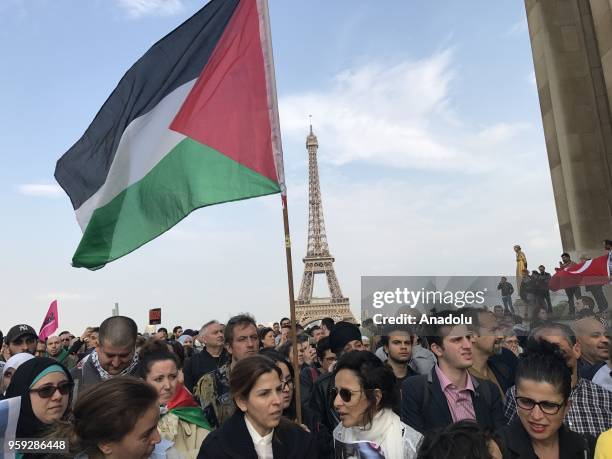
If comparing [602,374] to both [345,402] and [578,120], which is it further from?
[578,120]

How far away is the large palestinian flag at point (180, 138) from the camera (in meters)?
5.27

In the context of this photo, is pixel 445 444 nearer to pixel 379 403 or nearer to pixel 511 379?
pixel 379 403

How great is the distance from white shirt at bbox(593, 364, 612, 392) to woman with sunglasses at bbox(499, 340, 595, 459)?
128 cm

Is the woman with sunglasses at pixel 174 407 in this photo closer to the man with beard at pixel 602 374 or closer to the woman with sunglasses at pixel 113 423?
the woman with sunglasses at pixel 113 423

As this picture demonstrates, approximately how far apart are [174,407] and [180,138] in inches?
99.5

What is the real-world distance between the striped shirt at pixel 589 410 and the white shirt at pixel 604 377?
19.7 inches

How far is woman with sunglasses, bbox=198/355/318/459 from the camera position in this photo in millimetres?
3391

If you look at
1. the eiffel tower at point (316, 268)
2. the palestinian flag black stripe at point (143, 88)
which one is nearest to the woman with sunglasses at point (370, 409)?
the palestinian flag black stripe at point (143, 88)

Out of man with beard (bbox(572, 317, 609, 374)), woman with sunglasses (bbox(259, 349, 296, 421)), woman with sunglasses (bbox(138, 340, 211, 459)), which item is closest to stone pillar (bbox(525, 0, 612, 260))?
man with beard (bbox(572, 317, 609, 374))

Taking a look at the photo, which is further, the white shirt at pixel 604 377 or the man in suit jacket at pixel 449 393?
the white shirt at pixel 604 377

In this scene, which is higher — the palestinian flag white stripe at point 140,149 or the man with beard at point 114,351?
the palestinian flag white stripe at point 140,149

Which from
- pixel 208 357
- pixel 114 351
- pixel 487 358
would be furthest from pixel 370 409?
pixel 208 357

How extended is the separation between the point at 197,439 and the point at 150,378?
56 cm

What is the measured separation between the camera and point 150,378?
13.9ft
